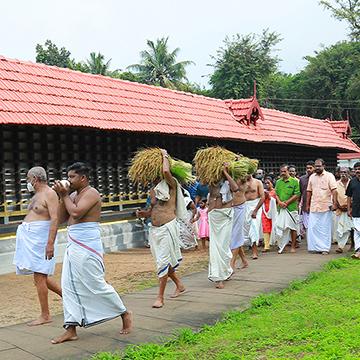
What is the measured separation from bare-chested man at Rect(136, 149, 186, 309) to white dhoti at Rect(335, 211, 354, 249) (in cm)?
509

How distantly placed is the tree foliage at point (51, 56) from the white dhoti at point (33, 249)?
4198cm

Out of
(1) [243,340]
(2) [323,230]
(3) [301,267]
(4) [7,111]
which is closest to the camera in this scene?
(1) [243,340]

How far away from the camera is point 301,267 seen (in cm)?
888

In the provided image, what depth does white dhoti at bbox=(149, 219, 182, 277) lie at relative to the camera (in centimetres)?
648

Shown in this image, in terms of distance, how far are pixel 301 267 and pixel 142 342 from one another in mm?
4531

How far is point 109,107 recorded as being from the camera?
481 inches

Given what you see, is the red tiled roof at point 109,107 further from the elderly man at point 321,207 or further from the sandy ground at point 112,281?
the elderly man at point 321,207

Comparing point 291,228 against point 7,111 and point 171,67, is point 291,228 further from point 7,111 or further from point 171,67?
point 171,67

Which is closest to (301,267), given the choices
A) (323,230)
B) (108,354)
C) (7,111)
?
(323,230)

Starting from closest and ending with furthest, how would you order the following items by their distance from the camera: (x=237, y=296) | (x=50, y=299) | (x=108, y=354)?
(x=108, y=354), (x=237, y=296), (x=50, y=299)

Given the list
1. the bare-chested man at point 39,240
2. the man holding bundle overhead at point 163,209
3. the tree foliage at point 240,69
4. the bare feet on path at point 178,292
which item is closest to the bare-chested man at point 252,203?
the bare feet on path at point 178,292

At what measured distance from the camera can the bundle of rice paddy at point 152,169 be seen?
22.3 ft

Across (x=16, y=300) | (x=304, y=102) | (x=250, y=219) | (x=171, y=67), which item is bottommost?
(x=16, y=300)

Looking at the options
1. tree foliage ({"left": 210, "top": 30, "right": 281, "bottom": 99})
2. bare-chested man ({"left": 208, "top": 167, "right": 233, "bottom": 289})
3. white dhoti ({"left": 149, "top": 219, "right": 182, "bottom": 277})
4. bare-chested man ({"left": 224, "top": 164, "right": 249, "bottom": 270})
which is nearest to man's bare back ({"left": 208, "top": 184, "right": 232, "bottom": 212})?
bare-chested man ({"left": 208, "top": 167, "right": 233, "bottom": 289})
